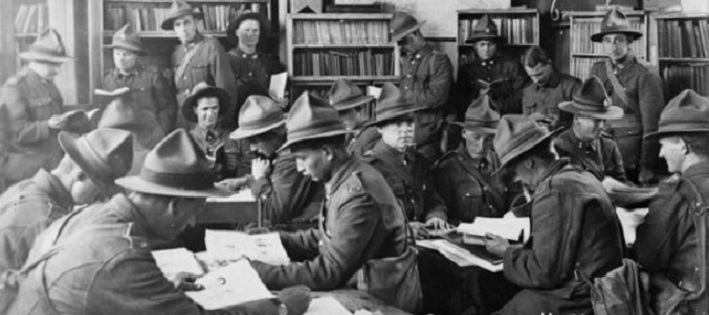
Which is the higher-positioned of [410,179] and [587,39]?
[587,39]

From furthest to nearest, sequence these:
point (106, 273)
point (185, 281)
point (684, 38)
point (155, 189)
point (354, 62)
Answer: point (684, 38) < point (354, 62) < point (185, 281) < point (155, 189) < point (106, 273)

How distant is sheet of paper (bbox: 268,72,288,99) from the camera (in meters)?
3.66

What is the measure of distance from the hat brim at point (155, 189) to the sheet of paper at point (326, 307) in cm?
61

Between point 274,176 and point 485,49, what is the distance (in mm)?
1133

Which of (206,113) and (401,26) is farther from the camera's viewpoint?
(401,26)

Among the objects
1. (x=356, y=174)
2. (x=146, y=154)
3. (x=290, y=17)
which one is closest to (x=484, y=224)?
(x=356, y=174)

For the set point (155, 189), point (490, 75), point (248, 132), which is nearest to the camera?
point (155, 189)

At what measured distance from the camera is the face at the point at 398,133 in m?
3.77

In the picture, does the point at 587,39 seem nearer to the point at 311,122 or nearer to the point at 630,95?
the point at 630,95

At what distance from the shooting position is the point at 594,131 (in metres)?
3.97

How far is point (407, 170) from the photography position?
3777 millimetres

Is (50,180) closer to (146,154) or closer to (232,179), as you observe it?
(146,154)

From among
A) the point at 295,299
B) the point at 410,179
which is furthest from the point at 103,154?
the point at 410,179

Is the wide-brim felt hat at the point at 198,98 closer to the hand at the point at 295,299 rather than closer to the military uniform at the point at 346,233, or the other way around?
the military uniform at the point at 346,233
